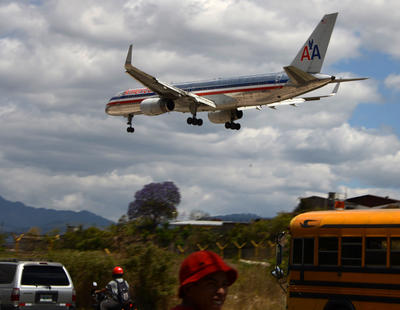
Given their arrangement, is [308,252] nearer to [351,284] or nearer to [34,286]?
[351,284]

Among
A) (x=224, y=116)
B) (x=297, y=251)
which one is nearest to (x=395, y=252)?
(x=297, y=251)

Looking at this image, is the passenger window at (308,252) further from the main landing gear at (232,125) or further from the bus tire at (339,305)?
the main landing gear at (232,125)

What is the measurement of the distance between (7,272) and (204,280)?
12.0 m

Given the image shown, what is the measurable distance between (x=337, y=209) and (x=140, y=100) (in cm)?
3483

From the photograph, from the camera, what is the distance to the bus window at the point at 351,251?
12.8m

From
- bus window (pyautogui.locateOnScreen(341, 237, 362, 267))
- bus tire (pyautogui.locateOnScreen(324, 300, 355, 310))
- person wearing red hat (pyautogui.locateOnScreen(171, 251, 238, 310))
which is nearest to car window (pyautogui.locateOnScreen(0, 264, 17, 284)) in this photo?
bus tire (pyautogui.locateOnScreen(324, 300, 355, 310))

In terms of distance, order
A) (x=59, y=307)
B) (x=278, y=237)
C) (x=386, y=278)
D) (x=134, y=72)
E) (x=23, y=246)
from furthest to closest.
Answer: (x=134, y=72)
(x=23, y=246)
(x=59, y=307)
(x=278, y=237)
(x=386, y=278)

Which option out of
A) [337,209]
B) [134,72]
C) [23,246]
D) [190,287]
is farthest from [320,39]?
[190,287]

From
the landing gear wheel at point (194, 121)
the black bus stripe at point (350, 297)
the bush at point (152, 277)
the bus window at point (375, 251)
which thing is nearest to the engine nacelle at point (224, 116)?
the landing gear wheel at point (194, 121)

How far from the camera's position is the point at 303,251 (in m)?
13.7

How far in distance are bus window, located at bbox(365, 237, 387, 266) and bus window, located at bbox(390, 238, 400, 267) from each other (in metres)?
0.15

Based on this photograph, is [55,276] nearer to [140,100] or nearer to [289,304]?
[289,304]

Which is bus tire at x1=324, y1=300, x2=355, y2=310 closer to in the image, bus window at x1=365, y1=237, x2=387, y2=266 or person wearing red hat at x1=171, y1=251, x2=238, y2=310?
bus window at x1=365, y1=237, x2=387, y2=266

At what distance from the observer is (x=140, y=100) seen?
47938mm
